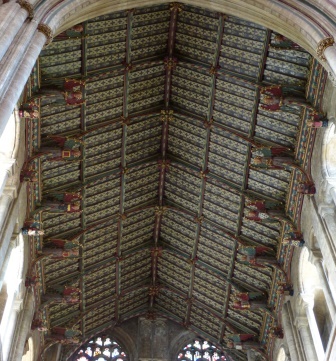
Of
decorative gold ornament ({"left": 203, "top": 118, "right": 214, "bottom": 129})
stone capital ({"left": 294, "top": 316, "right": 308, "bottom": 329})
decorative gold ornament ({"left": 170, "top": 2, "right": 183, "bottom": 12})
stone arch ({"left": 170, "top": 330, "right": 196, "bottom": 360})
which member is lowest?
stone capital ({"left": 294, "top": 316, "right": 308, "bottom": 329})

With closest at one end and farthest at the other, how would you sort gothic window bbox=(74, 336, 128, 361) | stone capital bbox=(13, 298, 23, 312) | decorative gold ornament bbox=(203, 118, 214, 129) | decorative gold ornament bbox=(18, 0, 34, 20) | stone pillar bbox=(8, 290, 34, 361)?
decorative gold ornament bbox=(18, 0, 34, 20), stone pillar bbox=(8, 290, 34, 361), stone capital bbox=(13, 298, 23, 312), decorative gold ornament bbox=(203, 118, 214, 129), gothic window bbox=(74, 336, 128, 361)

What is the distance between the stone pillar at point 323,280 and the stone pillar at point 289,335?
270 cm

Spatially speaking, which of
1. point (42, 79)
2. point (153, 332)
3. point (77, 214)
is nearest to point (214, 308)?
point (153, 332)

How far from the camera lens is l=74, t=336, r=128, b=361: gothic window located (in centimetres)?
2281

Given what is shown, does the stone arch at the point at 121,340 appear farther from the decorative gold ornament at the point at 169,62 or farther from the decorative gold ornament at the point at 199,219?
the decorative gold ornament at the point at 169,62

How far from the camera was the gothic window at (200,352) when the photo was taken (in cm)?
2331

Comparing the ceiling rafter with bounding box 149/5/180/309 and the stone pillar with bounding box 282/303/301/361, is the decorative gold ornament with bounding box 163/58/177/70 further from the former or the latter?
the stone pillar with bounding box 282/303/301/361

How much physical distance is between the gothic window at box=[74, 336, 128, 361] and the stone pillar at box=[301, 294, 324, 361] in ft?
27.6

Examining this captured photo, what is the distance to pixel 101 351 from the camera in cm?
2309

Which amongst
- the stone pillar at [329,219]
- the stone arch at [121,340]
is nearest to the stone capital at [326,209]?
the stone pillar at [329,219]

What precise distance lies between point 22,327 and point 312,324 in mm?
8194

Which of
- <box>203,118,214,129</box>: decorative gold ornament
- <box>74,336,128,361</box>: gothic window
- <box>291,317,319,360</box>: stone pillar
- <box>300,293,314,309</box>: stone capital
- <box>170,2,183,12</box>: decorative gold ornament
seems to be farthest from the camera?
<box>74,336,128,361</box>: gothic window

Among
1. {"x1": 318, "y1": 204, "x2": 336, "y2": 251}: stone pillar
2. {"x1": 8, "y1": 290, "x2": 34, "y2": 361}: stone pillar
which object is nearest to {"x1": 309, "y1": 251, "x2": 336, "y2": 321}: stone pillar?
{"x1": 318, "y1": 204, "x2": 336, "y2": 251}: stone pillar

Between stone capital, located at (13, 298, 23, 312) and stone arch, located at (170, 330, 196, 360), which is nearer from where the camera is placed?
stone capital, located at (13, 298, 23, 312)
